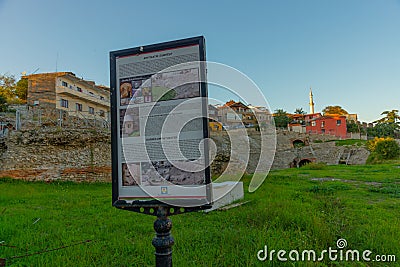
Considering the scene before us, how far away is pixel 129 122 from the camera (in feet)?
6.07

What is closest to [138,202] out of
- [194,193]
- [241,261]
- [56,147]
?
[194,193]

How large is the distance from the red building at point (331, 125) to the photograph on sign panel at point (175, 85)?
148ft

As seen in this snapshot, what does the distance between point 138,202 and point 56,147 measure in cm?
1210

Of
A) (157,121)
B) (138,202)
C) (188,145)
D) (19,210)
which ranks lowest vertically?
(19,210)

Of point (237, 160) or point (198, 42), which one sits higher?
point (198, 42)

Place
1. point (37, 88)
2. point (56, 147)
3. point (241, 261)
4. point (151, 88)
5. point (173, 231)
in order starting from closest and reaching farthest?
1. point (151, 88)
2. point (241, 261)
3. point (173, 231)
4. point (56, 147)
5. point (37, 88)

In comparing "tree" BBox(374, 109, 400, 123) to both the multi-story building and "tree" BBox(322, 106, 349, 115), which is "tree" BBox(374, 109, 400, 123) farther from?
the multi-story building

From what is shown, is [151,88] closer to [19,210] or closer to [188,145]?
[188,145]

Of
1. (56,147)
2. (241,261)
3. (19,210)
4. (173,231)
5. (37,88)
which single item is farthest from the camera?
(37,88)

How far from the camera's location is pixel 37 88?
2628 cm

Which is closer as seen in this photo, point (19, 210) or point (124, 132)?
point (124, 132)

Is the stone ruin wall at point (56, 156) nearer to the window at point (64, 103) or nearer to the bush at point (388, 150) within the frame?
the window at point (64, 103)

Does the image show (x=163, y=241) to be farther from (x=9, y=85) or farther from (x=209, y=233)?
(x=9, y=85)

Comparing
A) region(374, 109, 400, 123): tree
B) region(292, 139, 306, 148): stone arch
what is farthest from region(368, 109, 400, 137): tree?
region(292, 139, 306, 148): stone arch
